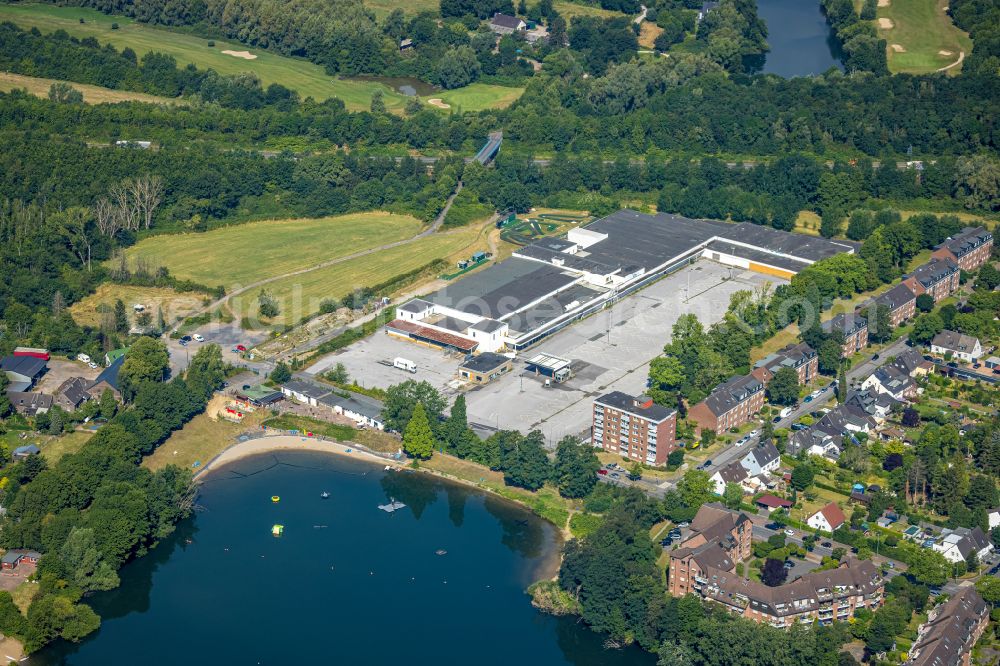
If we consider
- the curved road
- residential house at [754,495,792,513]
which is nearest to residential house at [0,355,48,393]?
the curved road

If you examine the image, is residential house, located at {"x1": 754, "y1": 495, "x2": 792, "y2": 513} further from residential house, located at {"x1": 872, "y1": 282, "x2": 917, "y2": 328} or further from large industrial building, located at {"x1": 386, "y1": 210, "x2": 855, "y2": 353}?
residential house, located at {"x1": 872, "y1": 282, "x2": 917, "y2": 328}

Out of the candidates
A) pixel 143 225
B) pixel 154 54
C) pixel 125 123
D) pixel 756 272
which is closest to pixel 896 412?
pixel 756 272

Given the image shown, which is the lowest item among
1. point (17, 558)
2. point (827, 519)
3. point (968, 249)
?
point (17, 558)

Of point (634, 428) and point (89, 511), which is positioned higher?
point (634, 428)

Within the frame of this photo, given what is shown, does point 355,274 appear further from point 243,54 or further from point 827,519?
point 243,54

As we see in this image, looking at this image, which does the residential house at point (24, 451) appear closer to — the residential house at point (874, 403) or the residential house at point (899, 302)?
the residential house at point (874, 403)

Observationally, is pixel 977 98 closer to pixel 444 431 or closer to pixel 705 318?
pixel 705 318

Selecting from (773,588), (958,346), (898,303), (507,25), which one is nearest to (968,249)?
(898,303)
